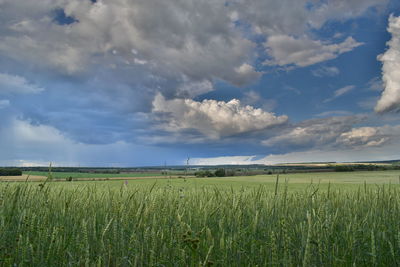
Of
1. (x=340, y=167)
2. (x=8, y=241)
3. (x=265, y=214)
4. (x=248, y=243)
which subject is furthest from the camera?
(x=340, y=167)

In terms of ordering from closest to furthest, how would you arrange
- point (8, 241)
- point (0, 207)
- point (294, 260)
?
point (294, 260) → point (8, 241) → point (0, 207)

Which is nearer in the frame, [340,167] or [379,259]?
[379,259]

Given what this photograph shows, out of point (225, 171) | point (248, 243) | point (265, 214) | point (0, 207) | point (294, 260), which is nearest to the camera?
point (294, 260)

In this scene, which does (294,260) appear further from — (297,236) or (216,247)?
(216,247)

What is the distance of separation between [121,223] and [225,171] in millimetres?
72950

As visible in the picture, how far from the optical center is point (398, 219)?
457cm

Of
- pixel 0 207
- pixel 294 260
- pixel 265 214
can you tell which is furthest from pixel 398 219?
pixel 0 207

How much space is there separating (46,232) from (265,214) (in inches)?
120

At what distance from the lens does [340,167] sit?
65.7m

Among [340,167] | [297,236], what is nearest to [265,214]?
[297,236]

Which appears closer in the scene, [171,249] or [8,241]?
[171,249]

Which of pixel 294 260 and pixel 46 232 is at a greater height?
pixel 46 232

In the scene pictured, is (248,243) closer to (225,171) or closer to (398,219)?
(398,219)

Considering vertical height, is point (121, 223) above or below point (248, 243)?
above
